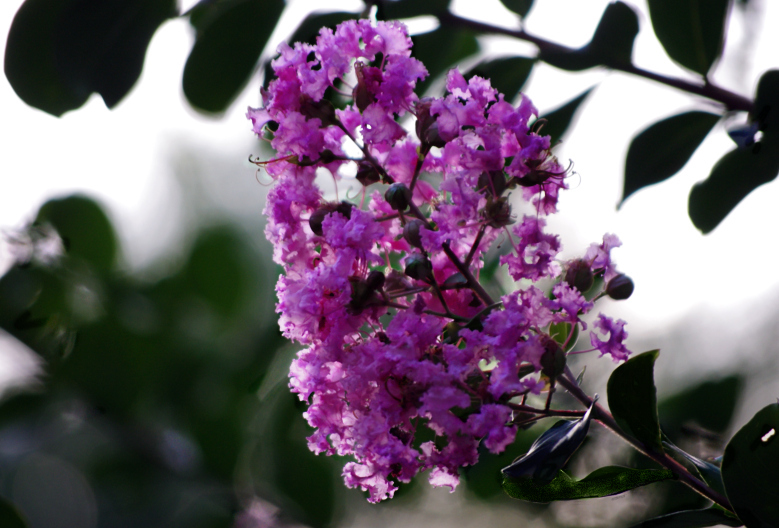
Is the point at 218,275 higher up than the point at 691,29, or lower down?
lower down

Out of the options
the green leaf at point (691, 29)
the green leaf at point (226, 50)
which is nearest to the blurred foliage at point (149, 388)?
the green leaf at point (226, 50)

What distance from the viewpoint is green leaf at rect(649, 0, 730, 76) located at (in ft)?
Result: 3.03

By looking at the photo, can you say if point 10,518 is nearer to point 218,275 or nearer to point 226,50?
point 226,50

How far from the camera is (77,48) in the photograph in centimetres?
95

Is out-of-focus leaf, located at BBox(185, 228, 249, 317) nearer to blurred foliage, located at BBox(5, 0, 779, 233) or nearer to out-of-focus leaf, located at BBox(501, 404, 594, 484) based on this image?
blurred foliage, located at BBox(5, 0, 779, 233)

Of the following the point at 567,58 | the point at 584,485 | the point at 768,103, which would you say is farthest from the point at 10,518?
the point at 768,103

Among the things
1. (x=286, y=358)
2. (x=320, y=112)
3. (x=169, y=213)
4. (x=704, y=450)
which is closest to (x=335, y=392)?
(x=320, y=112)

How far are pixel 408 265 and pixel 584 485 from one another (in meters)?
0.28

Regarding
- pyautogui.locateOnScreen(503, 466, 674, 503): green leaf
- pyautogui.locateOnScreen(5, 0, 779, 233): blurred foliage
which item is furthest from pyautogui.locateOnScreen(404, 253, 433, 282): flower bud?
pyautogui.locateOnScreen(5, 0, 779, 233): blurred foliage

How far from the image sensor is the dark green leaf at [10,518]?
1045 mm

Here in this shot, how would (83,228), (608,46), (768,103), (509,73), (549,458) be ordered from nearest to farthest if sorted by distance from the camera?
(549,458), (768,103), (608,46), (509,73), (83,228)

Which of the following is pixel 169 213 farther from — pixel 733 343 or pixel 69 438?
pixel 733 343

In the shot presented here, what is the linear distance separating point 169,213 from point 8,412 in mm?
960

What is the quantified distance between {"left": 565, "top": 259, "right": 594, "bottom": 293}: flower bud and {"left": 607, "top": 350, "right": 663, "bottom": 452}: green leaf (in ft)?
0.31
